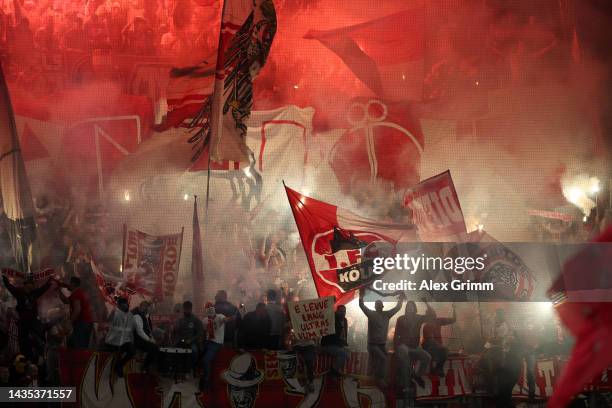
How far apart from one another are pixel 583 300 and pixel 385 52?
380 centimetres

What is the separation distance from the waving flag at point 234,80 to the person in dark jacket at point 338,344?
2.27 meters

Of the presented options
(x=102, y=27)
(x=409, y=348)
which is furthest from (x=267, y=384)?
(x=102, y=27)

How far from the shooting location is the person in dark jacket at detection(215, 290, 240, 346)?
30.7 ft

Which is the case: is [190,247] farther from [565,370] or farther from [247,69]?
[565,370]

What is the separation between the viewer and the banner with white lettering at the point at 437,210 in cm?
978

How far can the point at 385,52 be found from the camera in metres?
10.2

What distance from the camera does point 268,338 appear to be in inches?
368

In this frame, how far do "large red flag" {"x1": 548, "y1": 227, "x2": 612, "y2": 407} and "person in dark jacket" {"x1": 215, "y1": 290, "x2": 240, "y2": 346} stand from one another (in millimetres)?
3625

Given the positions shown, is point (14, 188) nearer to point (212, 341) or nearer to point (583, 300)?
point (212, 341)

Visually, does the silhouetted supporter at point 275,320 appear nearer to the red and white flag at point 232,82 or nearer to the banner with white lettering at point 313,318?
the banner with white lettering at point 313,318

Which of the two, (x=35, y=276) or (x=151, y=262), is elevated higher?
(x=151, y=262)

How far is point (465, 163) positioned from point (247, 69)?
292cm

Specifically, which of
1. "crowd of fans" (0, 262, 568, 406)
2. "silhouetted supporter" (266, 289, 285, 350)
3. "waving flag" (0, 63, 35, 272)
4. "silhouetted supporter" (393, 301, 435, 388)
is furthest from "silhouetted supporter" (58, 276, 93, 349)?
"silhouetted supporter" (393, 301, 435, 388)

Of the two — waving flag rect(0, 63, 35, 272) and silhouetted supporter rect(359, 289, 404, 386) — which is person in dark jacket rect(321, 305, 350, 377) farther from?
waving flag rect(0, 63, 35, 272)
